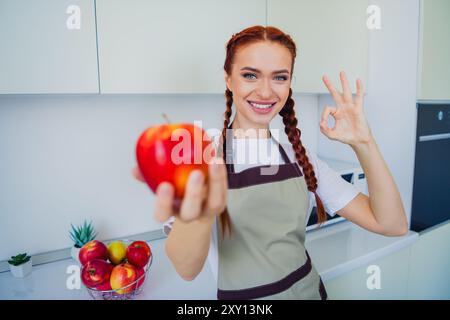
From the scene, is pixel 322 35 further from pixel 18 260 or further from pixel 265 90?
pixel 18 260

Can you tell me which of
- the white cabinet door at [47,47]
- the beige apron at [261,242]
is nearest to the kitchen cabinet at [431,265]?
the beige apron at [261,242]

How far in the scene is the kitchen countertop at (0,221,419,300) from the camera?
0.96 meters

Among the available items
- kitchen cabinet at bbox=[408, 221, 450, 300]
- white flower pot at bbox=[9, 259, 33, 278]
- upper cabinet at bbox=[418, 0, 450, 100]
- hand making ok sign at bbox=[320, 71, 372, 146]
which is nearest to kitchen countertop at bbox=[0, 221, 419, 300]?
white flower pot at bbox=[9, 259, 33, 278]

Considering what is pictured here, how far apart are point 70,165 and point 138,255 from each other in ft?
1.46

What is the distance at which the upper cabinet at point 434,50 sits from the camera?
1312mm

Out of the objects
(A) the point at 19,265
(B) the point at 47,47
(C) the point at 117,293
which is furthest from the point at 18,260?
(B) the point at 47,47

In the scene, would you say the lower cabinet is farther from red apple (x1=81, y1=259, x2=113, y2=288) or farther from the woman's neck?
red apple (x1=81, y1=259, x2=113, y2=288)

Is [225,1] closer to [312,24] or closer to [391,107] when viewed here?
[312,24]

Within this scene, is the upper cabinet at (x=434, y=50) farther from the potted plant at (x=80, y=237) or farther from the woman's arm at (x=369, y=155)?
the potted plant at (x=80, y=237)

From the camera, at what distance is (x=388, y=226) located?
0.80 metres

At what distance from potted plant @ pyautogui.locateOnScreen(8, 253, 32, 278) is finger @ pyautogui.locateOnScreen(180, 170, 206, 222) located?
96 cm

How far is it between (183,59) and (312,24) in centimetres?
59
